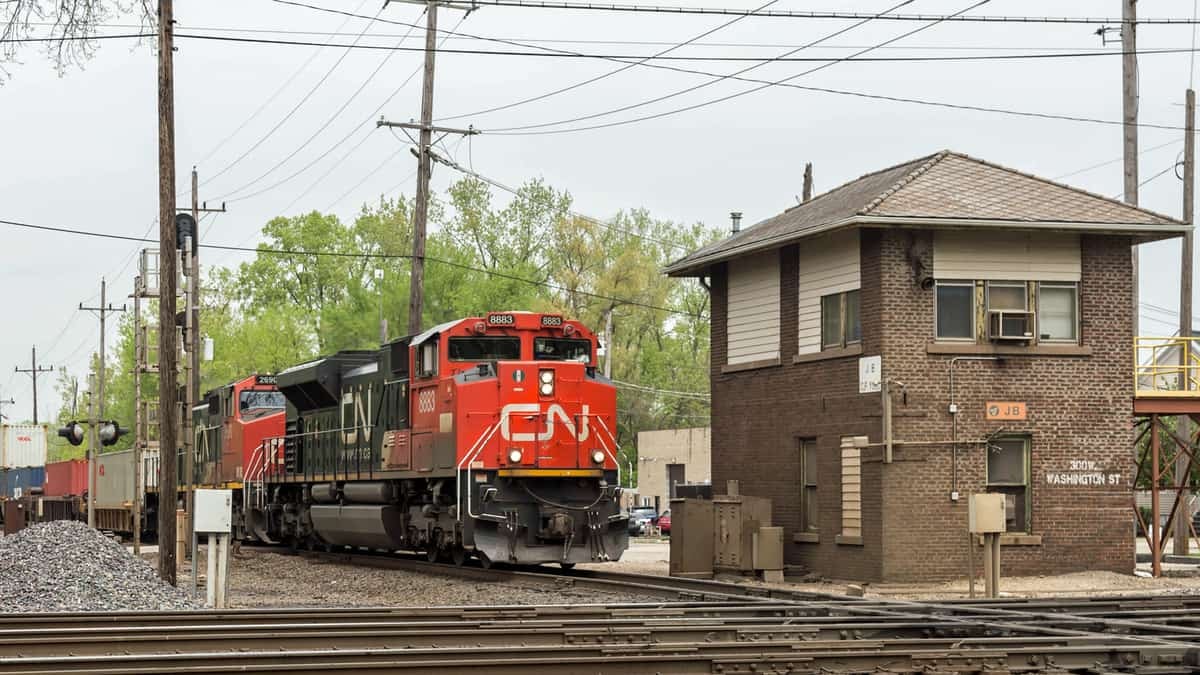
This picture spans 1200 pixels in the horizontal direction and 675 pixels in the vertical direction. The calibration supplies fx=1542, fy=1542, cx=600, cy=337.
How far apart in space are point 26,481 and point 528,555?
55646 mm

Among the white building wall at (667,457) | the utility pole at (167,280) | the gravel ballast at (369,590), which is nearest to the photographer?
the gravel ballast at (369,590)

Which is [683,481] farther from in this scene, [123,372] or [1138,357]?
[1138,357]

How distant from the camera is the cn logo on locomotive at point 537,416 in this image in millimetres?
24391

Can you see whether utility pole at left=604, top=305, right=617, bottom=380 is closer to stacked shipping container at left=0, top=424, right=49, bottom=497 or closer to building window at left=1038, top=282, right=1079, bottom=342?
stacked shipping container at left=0, top=424, right=49, bottom=497

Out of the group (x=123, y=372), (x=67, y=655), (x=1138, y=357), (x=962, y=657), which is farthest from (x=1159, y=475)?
(x=123, y=372)

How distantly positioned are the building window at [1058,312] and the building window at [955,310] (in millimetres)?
1215

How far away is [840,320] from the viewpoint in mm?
25344

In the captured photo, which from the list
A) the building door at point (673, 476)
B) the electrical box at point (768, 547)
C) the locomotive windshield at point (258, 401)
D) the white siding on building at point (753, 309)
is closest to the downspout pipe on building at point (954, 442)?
the electrical box at point (768, 547)

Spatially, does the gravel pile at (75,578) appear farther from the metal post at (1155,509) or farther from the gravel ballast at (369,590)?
the metal post at (1155,509)

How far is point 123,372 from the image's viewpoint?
91.9 m

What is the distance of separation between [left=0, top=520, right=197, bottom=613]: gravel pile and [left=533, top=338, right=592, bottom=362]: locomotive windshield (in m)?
7.05

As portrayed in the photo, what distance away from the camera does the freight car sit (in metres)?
24.3

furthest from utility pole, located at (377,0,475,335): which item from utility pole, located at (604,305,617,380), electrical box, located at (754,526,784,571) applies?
utility pole, located at (604,305,617,380)

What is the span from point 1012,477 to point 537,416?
24.9 feet
